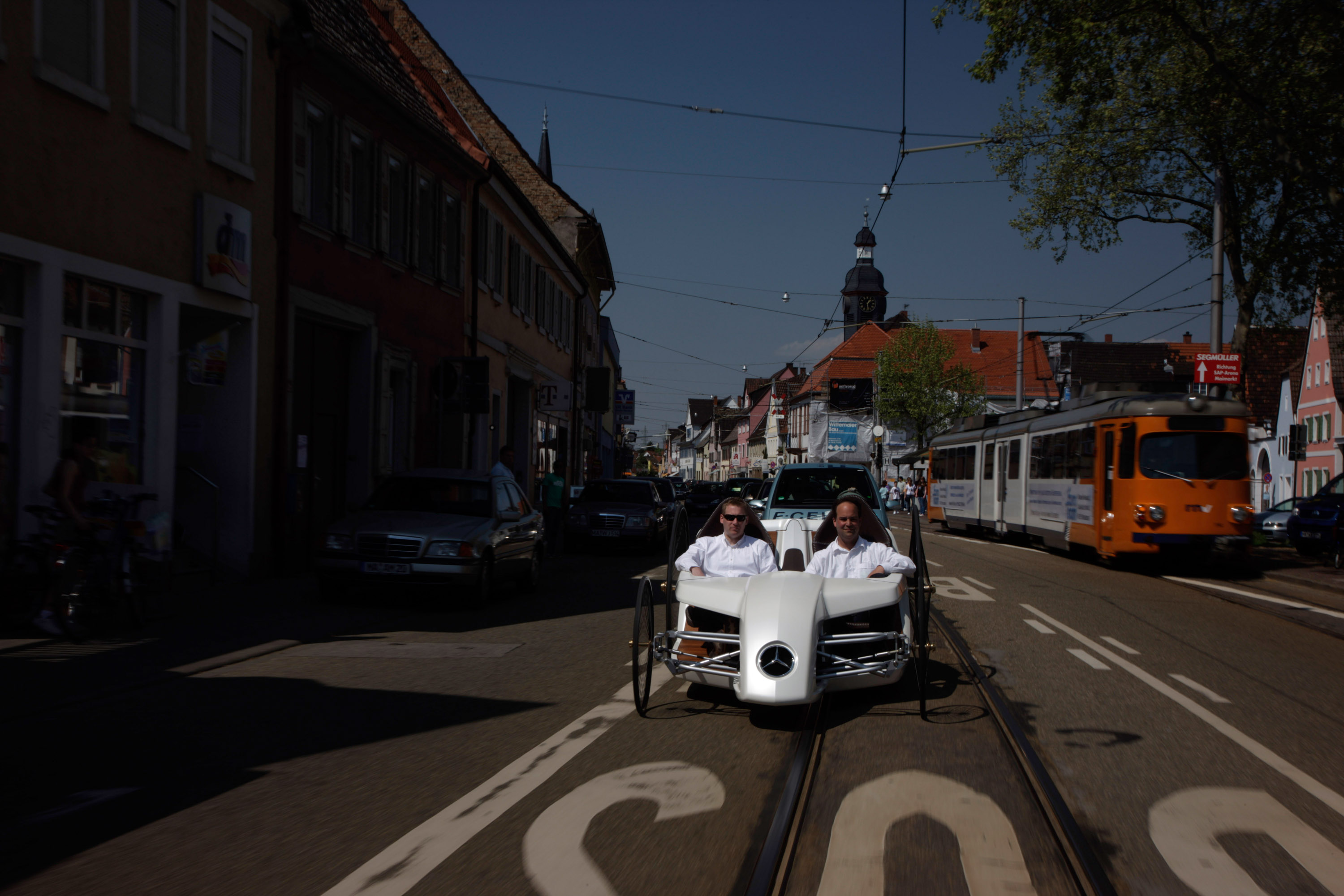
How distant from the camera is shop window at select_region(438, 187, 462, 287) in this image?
Result: 77.9ft

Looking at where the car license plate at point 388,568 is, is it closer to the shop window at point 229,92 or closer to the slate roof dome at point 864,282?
the shop window at point 229,92

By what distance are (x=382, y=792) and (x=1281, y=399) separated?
6237cm

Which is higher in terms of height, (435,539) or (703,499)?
(435,539)

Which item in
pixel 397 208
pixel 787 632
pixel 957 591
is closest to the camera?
pixel 787 632

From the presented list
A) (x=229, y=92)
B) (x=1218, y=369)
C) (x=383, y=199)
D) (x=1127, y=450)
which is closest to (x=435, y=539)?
(x=229, y=92)

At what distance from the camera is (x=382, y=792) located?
523 centimetres

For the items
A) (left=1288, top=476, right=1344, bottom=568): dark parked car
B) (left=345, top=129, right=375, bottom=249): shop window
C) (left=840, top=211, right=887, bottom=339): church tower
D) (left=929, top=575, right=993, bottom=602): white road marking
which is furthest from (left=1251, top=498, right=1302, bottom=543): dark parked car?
(left=840, top=211, right=887, bottom=339): church tower

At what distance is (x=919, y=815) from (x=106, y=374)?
10688mm

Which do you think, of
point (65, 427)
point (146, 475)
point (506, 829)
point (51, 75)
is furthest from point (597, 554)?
point (506, 829)

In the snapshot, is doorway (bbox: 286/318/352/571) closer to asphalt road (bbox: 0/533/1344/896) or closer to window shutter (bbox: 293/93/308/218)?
window shutter (bbox: 293/93/308/218)

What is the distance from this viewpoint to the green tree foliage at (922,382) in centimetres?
7400

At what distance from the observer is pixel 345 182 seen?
18391 millimetres

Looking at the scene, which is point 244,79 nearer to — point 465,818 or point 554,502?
point 554,502

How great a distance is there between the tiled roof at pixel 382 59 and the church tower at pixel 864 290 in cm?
6956
